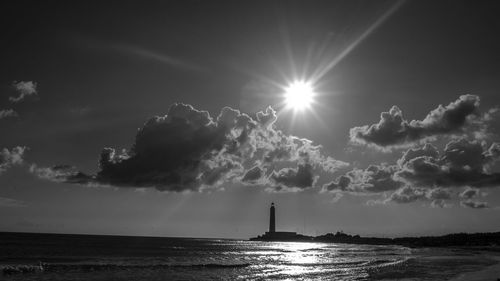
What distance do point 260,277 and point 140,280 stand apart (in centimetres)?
1308

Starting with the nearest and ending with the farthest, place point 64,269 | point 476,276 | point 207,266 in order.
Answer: point 476,276
point 64,269
point 207,266

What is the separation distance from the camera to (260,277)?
51.2m

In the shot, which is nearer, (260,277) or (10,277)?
(10,277)

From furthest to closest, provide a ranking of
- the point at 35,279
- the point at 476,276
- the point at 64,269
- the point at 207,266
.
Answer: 1. the point at 207,266
2. the point at 64,269
3. the point at 476,276
4. the point at 35,279

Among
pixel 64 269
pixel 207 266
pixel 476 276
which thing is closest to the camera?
pixel 476 276

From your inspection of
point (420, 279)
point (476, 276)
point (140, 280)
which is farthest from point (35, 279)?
point (476, 276)

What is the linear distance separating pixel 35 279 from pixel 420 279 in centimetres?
3934

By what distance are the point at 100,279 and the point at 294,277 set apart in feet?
68.0

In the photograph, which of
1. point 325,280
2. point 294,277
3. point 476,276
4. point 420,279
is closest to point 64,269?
point 294,277

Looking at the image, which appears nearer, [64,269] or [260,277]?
[260,277]

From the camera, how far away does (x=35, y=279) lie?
46.3m

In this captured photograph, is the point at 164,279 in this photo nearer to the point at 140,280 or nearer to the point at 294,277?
the point at 140,280

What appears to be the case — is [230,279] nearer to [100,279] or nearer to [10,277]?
[100,279]

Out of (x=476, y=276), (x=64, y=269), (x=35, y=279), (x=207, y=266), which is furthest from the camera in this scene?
(x=207, y=266)
